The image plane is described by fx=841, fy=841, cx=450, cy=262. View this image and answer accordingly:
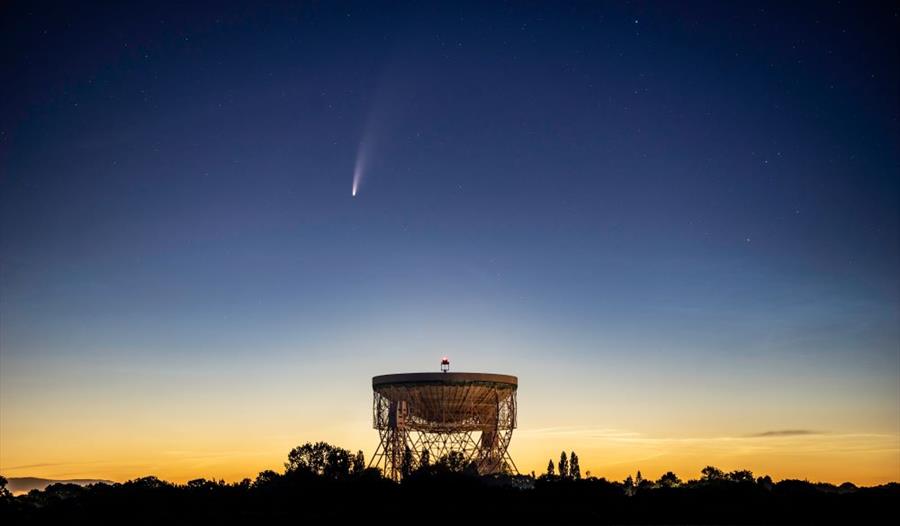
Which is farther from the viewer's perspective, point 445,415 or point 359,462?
point 359,462

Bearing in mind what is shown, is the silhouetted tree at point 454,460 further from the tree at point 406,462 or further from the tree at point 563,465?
the tree at point 563,465

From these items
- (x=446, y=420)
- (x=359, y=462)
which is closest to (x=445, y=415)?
(x=446, y=420)

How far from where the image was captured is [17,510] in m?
89.1

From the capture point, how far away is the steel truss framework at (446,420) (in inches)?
3925

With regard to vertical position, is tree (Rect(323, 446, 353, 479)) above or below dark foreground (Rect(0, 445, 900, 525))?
above

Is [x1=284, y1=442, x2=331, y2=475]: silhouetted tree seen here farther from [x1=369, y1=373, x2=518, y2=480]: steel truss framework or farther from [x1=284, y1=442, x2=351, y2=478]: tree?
[x1=369, y1=373, x2=518, y2=480]: steel truss framework

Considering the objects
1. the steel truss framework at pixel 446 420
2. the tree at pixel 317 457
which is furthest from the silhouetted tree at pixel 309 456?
the steel truss framework at pixel 446 420

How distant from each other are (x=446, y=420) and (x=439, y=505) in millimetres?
20855

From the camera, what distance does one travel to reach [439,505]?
81375 mm

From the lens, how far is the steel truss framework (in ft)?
327

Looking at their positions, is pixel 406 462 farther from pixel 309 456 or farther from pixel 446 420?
pixel 309 456

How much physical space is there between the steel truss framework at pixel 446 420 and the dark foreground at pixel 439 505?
2.69 meters

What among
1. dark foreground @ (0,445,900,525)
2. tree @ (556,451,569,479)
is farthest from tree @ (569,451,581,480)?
dark foreground @ (0,445,900,525)

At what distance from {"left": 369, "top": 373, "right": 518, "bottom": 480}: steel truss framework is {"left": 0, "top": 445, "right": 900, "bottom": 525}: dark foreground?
2695 millimetres
